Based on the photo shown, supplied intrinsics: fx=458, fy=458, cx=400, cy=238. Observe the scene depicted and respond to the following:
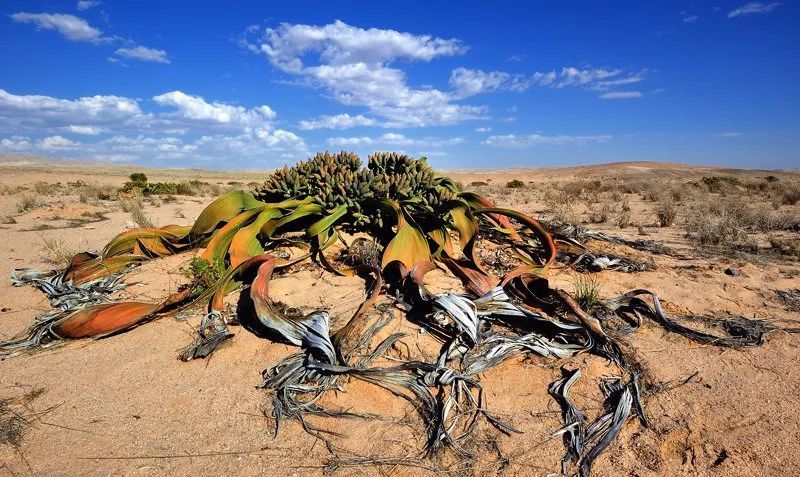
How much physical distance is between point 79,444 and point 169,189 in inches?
531

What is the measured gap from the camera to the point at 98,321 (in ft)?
9.19

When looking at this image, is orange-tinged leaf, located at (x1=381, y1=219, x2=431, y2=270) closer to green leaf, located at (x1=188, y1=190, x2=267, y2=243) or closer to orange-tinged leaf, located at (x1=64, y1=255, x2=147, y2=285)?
green leaf, located at (x1=188, y1=190, x2=267, y2=243)

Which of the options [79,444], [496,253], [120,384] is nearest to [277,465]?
[79,444]

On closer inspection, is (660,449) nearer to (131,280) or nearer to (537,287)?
(537,287)

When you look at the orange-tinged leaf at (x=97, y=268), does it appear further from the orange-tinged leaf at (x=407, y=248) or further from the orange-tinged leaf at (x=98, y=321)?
the orange-tinged leaf at (x=407, y=248)

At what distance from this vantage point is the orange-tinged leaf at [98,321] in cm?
279

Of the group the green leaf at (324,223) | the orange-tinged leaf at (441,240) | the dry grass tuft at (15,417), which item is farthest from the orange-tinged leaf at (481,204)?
the dry grass tuft at (15,417)

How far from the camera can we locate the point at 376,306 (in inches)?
116

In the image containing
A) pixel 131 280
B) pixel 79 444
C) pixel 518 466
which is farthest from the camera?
pixel 131 280

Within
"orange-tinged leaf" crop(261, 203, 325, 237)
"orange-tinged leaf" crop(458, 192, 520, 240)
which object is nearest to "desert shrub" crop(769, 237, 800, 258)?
"orange-tinged leaf" crop(458, 192, 520, 240)

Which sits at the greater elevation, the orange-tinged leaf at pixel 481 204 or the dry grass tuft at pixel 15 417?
the orange-tinged leaf at pixel 481 204

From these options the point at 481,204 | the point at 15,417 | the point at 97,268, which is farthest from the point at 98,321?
the point at 481,204

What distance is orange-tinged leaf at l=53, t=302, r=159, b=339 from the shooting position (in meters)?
2.79

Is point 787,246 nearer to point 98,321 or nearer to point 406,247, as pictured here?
point 406,247
